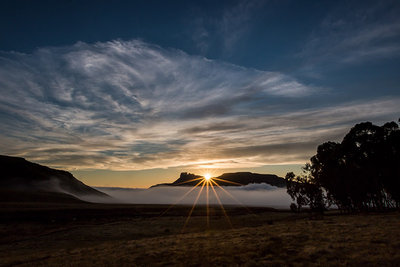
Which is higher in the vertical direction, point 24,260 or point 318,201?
point 318,201

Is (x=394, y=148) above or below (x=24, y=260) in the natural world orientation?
above

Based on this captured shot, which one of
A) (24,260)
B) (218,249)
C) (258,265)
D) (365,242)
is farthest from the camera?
(24,260)

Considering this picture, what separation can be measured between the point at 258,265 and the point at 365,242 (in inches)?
360

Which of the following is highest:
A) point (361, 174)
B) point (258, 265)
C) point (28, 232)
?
point (361, 174)

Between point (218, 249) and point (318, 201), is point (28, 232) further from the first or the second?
point (318, 201)

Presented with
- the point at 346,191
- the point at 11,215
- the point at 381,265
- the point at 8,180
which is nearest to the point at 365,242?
the point at 381,265

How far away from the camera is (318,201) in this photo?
66875 millimetres

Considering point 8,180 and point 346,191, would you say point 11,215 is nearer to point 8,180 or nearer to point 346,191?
point 346,191

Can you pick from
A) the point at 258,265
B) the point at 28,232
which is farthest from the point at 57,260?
the point at 28,232

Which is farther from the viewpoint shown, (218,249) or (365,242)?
(218,249)

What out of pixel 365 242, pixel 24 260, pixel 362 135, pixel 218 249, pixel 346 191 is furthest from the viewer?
pixel 346 191

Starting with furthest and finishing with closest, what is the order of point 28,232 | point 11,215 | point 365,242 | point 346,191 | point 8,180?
point 8,180 → point 11,215 → point 346,191 → point 28,232 → point 365,242

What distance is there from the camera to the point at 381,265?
41.8ft

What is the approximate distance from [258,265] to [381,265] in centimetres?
643
